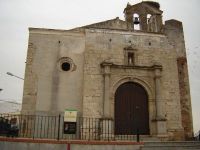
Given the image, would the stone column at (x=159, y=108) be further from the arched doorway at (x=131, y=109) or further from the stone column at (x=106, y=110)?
the stone column at (x=106, y=110)

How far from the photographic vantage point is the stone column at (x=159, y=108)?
41.4 ft

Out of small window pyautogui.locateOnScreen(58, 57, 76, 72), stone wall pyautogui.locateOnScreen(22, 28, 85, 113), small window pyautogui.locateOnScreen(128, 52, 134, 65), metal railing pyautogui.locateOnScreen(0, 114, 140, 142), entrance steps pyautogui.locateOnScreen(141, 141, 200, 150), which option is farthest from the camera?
small window pyautogui.locateOnScreen(128, 52, 134, 65)

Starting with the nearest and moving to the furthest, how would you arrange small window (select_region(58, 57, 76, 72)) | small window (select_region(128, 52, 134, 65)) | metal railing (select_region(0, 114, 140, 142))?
1. metal railing (select_region(0, 114, 140, 142))
2. small window (select_region(58, 57, 76, 72))
3. small window (select_region(128, 52, 134, 65))

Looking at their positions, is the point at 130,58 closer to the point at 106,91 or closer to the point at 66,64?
the point at 106,91

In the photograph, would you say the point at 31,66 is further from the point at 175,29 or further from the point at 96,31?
the point at 175,29

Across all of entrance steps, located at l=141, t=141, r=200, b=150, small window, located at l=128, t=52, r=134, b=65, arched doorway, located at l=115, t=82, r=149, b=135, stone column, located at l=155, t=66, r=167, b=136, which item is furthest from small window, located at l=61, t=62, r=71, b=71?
entrance steps, located at l=141, t=141, r=200, b=150

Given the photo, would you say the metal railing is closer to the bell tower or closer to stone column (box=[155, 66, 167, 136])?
stone column (box=[155, 66, 167, 136])

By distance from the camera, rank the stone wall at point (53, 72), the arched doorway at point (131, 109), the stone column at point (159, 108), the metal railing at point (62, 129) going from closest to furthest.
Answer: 1. the metal railing at point (62, 129)
2. the stone column at point (159, 108)
3. the stone wall at point (53, 72)
4. the arched doorway at point (131, 109)

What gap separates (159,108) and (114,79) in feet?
9.14

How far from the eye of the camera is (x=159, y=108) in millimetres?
13039

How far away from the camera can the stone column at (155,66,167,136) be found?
12.6m

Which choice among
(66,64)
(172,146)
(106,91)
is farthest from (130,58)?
(172,146)

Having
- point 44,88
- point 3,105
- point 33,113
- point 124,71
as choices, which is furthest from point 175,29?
point 3,105

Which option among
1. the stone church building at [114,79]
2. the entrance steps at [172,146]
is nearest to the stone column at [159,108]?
the stone church building at [114,79]
